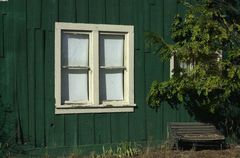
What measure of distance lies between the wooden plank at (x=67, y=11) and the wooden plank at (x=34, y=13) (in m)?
0.45

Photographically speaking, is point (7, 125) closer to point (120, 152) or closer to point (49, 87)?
point (49, 87)

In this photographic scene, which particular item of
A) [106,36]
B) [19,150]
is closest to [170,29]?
[106,36]

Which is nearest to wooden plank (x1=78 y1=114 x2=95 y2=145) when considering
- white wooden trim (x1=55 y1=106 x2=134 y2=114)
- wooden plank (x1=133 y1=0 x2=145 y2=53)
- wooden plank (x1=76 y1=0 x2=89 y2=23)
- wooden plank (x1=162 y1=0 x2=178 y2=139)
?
white wooden trim (x1=55 y1=106 x2=134 y2=114)

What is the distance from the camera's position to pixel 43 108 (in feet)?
36.1

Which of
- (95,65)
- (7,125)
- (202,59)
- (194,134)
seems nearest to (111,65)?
(95,65)

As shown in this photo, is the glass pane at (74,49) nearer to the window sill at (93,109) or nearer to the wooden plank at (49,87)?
the wooden plank at (49,87)

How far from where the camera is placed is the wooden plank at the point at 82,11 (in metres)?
11.3

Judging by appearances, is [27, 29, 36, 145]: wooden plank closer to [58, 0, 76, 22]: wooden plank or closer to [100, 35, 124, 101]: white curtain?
[58, 0, 76, 22]: wooden plank

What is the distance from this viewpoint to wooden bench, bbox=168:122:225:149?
39.0ft

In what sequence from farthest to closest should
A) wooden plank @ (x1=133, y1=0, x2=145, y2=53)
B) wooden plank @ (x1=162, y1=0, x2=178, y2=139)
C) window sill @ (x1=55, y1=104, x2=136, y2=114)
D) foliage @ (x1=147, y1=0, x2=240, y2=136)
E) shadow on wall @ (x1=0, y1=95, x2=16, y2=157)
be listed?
1. wooden plank @ (x1=162, y1=0, x2=178, y2=139)
2. wooden plank @ (x1=133, y1=0, x2=145, y2=53)
3. foliage @ (x1=147, y1=0, x2=240, y2=136)
4. window sill @ (x1=55, y1=104, x2=136, y2=114)
5. shadow on wall @ (x1=0, y1=95, x2=16, y2=157)

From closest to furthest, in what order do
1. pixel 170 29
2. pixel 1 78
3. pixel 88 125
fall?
pixel 1 78 → pixel 88 125 → pixel 170 29

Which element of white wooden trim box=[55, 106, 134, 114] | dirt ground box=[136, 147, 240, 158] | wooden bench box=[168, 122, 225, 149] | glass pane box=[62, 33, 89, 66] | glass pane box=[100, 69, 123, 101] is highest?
glass pane box=[62, 33, 89, 66]

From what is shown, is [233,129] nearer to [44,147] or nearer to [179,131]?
[179,131]

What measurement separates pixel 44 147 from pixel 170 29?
3.85m
